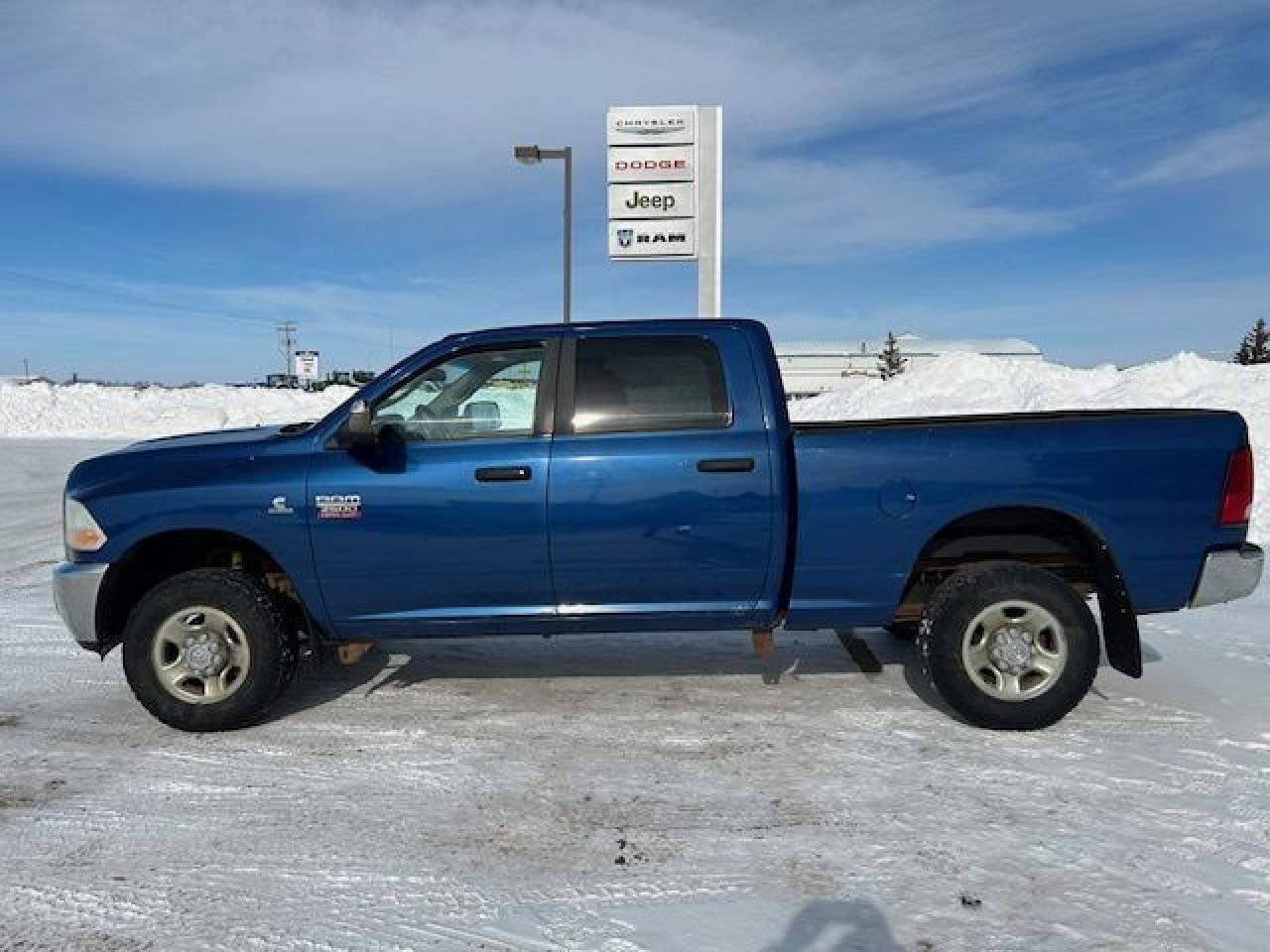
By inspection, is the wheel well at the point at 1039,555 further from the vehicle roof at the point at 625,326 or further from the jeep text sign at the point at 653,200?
the jeep text sign at the point at 653,200

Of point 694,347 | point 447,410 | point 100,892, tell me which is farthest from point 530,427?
point 100,892

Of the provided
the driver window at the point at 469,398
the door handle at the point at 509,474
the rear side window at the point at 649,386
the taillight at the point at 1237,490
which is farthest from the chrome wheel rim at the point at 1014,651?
the driver window at the point at 469,398

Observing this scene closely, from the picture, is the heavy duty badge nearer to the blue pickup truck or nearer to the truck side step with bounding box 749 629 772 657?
the blue pickup truck

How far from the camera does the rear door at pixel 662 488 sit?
400 centimetres

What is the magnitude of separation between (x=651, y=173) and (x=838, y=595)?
11.7 metres

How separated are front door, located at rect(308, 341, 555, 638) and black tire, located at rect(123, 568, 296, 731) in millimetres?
333

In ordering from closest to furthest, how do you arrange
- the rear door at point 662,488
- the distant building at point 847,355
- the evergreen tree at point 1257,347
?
the rear door at point 662,488, the evergreen tree at point 1257,347, the distant building at point 847,355

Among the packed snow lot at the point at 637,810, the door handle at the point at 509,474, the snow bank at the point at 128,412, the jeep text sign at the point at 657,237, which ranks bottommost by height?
the packed snow lot at the point at 637,810

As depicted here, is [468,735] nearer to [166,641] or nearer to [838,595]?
[166,641]

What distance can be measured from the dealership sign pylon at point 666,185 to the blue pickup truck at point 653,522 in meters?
10.4

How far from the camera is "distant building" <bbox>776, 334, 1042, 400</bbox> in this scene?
335 feet

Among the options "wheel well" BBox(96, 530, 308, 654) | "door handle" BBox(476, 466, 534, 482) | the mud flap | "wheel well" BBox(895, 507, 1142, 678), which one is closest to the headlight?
"wheel well" BBox(96, 530, 308, 654)

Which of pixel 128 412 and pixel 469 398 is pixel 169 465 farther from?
pixel 128 412

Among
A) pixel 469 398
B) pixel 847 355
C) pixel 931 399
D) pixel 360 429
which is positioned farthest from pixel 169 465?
pixel 847 355
